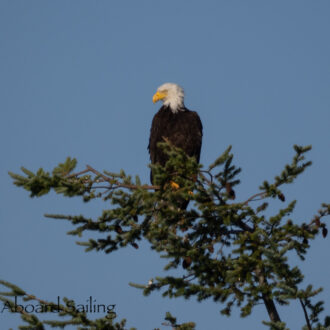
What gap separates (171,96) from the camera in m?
9.95

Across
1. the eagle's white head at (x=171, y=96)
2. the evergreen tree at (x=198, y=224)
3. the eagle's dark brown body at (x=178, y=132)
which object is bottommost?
the evergreen tree at (x=198, y=224)

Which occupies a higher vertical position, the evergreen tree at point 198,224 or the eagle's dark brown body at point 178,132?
the eagle's dark brown body at point 178,132

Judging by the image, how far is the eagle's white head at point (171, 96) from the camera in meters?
9.76

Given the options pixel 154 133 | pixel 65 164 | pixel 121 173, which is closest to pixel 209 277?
pixel 121 173

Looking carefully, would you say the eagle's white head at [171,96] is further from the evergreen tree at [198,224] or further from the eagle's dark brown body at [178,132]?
the evergreen tree at [198,224]

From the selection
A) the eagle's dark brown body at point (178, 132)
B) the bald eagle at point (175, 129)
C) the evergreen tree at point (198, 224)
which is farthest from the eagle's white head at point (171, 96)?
the evergreen tree at point (198, 224)

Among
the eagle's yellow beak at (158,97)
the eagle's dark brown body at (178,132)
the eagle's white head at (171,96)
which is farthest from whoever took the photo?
the eagle's yellow beak at (158,97)

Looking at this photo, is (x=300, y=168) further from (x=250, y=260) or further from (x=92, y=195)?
(x=92, y=195)

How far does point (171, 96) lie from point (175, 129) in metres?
0.97

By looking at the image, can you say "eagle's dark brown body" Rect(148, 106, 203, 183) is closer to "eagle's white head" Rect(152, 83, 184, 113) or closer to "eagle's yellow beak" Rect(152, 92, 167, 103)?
"eagle's white head" Rect(152, 83, 184, 113)

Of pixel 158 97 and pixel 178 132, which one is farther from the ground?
pixel 158 97

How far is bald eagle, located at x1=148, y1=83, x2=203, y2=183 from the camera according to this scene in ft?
30.0

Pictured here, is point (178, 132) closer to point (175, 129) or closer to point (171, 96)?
point (175, 129)

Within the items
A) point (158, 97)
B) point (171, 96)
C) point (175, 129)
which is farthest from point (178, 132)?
point (158, 97)
